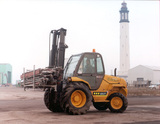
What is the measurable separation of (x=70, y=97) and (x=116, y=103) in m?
2.74

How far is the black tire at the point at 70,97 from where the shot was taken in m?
12.1

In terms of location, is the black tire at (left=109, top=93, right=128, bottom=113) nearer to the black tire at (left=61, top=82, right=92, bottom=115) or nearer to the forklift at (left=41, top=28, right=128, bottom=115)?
the forklift at (left=41, top=28, right=128, bottom=115)

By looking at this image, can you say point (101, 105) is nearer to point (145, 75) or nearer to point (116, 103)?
point (116, 103)

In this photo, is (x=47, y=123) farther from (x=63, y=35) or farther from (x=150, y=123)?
(x=63, y=35)

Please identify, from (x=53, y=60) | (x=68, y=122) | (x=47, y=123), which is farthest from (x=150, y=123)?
(x=53, y=60)

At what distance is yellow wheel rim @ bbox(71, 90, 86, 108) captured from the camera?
12.4 m

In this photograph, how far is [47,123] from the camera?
390 inches

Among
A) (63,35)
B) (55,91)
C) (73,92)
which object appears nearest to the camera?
(73,92)

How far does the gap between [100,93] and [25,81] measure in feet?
12.2

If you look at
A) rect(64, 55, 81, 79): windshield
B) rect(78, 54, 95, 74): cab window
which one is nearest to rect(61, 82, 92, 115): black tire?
rect(78, 54, 95, 74): cab window

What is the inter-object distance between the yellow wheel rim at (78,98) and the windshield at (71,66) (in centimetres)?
109

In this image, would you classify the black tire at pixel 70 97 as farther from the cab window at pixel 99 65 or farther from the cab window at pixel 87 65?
the cab window at pixel 99 65

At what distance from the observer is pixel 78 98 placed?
492 inches

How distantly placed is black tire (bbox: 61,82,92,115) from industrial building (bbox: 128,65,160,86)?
68.3 metres
